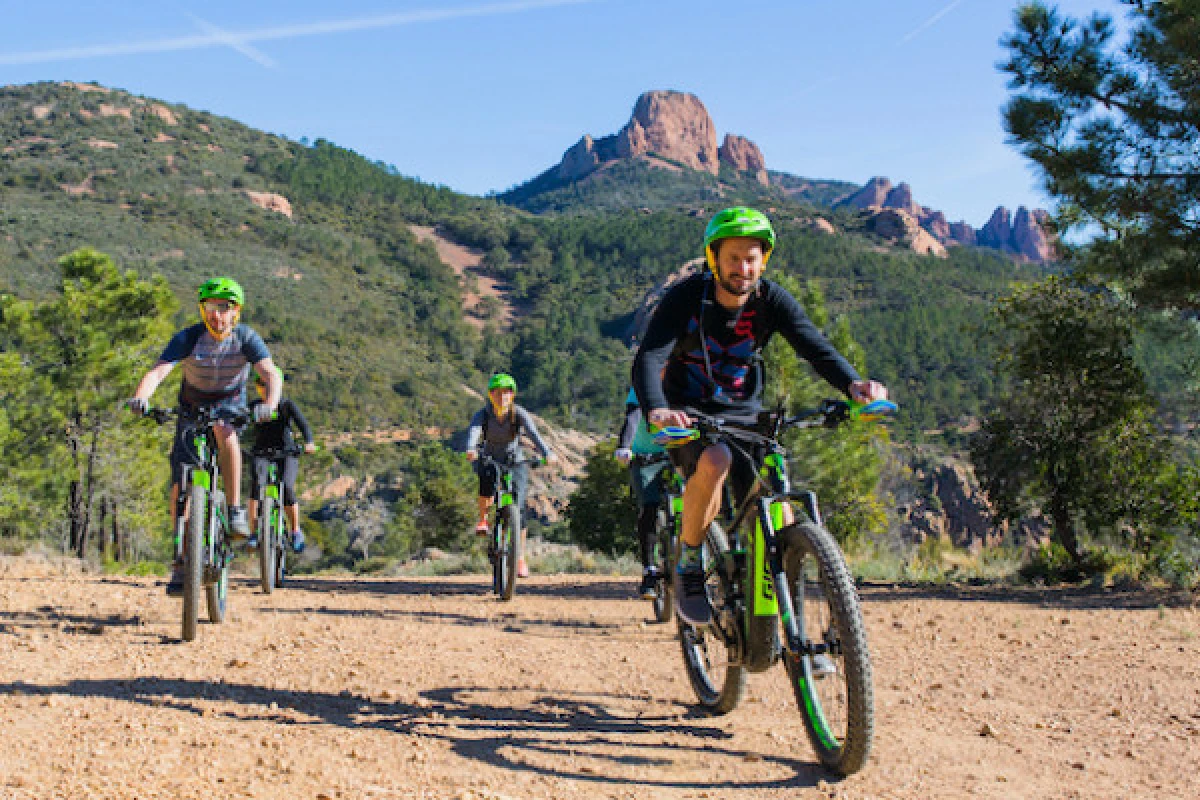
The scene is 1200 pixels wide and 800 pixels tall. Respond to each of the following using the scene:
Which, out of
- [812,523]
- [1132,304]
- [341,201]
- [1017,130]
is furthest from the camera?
[341,201]

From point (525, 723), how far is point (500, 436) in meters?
4.64

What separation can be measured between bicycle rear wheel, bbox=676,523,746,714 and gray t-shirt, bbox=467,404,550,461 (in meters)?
4.01

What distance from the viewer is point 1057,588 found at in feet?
31.9

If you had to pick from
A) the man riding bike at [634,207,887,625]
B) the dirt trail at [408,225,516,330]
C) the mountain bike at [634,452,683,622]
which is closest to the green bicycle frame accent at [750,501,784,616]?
the man riding bike at [634,207,887,625]

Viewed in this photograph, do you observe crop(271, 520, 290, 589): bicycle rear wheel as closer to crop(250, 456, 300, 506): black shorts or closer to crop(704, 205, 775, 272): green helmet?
crop(250, 456, 300, 506): black shorts

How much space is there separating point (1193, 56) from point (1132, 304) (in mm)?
3010

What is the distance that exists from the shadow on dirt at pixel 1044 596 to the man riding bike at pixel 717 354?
572 centimetres

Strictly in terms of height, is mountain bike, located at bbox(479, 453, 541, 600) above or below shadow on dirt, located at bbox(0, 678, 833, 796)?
above

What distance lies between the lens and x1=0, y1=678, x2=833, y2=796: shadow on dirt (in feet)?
11.1

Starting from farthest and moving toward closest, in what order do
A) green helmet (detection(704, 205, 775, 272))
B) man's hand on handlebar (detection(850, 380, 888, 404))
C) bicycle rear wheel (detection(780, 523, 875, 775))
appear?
green helmet (detection(704, 205, 775, 272)), man's hand on handlebar (detection(850, 380, 888, 404)), bicycle rear wheel (detection(780, 523, 875, 775))

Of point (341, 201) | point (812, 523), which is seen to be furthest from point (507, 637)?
point (341, 201)

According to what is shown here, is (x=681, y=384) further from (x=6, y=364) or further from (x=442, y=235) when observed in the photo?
(x=442, y=235)

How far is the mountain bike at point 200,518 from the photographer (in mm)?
5254

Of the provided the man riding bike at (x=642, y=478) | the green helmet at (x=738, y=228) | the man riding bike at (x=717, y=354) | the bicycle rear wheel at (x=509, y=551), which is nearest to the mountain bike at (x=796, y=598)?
the man riding bike at (x=717, y=354)
